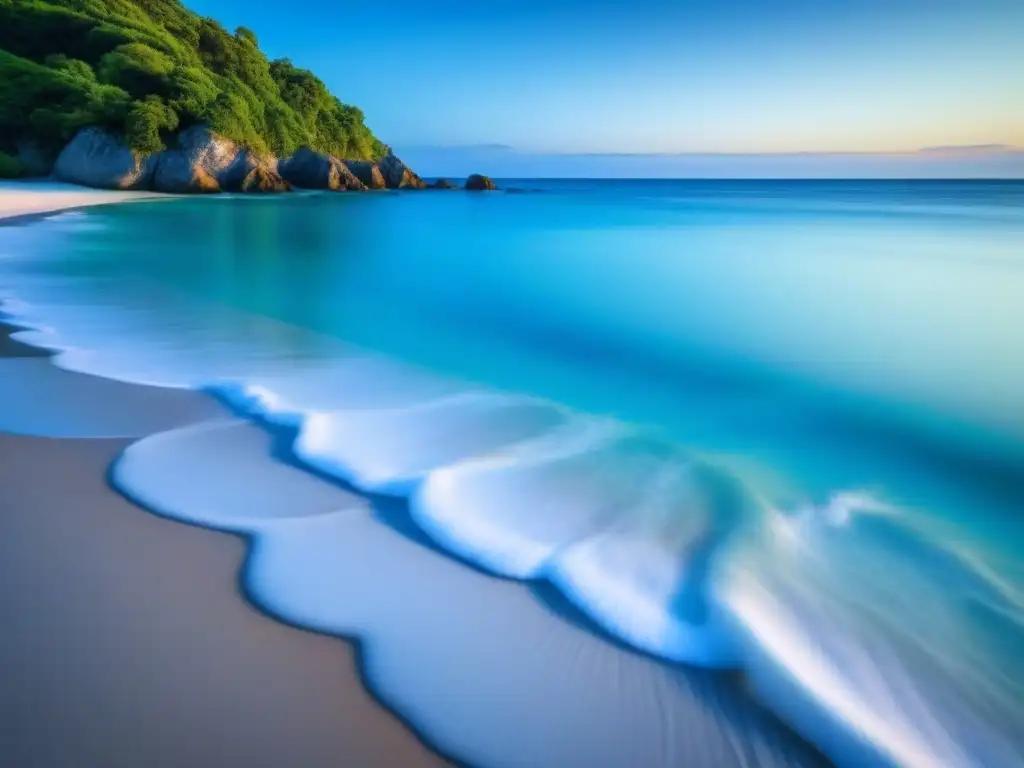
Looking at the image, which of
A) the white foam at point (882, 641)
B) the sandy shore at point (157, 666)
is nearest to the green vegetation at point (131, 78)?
the sandy shore at point (157, 666)

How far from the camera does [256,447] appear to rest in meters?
4.30

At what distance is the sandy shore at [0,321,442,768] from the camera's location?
79.8 inches

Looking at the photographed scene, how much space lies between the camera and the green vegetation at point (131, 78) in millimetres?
34719

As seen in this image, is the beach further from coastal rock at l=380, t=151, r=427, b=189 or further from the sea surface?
coastal rock at l=380, t=151, r=427, b=189

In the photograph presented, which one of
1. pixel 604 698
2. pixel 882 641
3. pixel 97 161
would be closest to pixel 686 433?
pixel 882 641

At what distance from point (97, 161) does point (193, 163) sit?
430 centimetres

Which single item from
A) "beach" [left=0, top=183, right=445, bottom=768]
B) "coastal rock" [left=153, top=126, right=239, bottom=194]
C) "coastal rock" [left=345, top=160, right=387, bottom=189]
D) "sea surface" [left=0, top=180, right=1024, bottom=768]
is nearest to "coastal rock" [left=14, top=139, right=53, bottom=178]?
"coastal rock" [left=153, top=126, right=239, bottom=194]

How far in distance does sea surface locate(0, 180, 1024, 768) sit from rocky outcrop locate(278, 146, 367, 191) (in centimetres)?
3613

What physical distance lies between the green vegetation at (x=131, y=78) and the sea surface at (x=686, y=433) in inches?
954

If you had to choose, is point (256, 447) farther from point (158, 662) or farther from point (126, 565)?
point (158, 662)

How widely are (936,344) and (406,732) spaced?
932 cm

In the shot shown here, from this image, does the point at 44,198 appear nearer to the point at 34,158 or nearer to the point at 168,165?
the point at 168,165

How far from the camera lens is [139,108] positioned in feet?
112

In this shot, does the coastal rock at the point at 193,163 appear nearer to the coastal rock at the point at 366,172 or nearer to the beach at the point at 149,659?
the coastal rock at the point at 366,172
